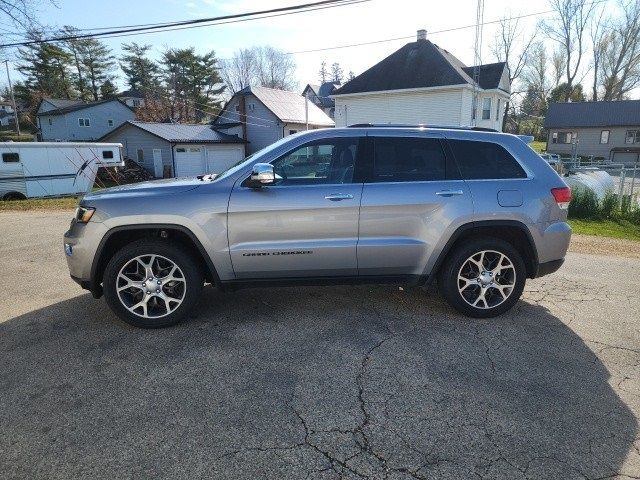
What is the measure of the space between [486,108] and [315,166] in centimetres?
2588

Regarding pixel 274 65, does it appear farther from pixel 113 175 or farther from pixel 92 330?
pixel 92 330

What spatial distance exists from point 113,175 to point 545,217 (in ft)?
90.7

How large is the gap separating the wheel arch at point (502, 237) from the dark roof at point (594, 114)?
4733 centimetres

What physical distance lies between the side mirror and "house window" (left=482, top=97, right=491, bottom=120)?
26.1 m

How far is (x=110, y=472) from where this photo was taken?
2.19 meters

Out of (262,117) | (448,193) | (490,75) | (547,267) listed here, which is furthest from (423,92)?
(448,193)

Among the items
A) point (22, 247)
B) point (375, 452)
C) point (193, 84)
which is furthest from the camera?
point (193, 84)

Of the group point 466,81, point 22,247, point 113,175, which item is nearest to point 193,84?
point 113,175

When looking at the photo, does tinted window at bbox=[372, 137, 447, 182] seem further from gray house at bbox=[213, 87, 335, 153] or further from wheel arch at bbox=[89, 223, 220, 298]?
gray house at bbox=[213, 87, 335, 153]

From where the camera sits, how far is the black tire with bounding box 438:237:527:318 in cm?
400

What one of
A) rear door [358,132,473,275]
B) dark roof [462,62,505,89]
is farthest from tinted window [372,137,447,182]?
dark roof [462,62,505,89]

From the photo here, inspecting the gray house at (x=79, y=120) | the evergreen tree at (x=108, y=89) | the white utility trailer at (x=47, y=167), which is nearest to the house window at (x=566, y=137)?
the white utility trailer at (x=47, y=167)

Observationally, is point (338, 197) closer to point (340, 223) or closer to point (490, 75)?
point (340, 223)

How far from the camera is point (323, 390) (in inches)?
115
